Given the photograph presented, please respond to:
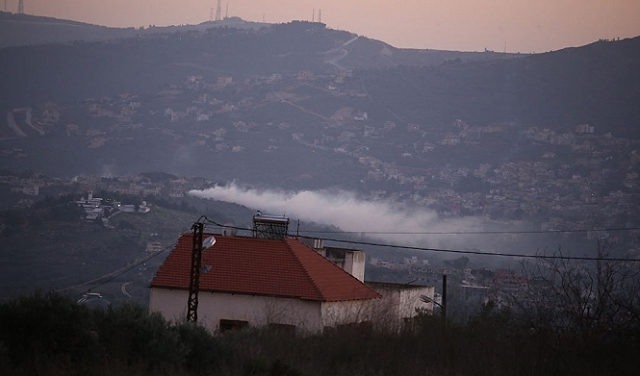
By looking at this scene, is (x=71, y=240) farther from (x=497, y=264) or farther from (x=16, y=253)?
(x=497, y=264)

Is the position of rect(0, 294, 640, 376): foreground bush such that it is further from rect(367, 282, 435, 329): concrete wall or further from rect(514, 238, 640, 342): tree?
rect(367, 282, 435, 329): concrete wall

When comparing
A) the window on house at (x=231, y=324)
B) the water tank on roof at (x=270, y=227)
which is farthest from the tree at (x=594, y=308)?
the water tank on roof at (x=270, y=227)

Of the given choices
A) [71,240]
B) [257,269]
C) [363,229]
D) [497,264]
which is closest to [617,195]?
[363,229]

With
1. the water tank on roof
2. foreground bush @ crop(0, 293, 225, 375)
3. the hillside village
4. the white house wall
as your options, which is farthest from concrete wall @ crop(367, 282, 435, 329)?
the hillside village

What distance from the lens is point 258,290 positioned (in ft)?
81.4

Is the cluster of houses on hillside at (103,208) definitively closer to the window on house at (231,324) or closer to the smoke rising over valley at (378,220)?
the smoke rising over valley at (378,220)

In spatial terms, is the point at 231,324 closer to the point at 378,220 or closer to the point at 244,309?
the point at 244,309

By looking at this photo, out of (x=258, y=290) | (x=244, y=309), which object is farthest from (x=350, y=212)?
(x=244, y=309)

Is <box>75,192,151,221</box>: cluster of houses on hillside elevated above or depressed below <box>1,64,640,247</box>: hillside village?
below

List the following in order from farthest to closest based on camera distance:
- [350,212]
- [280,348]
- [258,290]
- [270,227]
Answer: [350,212]
[270,227]
[258,290]
[280,348]

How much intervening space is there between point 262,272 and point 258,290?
3.11 feet

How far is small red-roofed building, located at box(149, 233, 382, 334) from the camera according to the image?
2428 cm

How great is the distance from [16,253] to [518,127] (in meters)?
131

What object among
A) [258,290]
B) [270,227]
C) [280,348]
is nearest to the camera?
[280,348]
